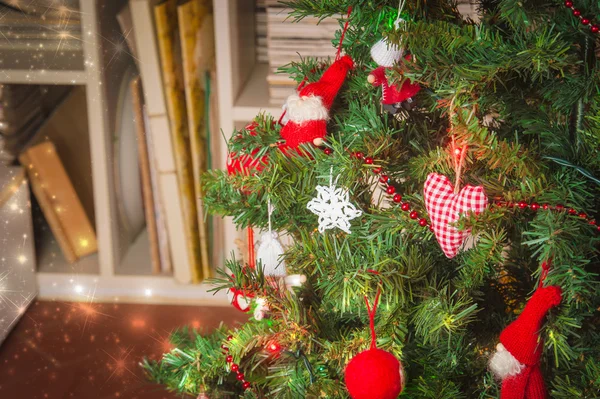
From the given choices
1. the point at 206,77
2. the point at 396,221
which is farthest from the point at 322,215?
the point at 206,77

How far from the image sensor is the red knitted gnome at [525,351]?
0.54 meters

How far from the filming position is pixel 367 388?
57 cm

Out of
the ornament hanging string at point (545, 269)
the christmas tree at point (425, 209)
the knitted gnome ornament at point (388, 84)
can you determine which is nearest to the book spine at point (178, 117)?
the christmas tree at point (425, 209)

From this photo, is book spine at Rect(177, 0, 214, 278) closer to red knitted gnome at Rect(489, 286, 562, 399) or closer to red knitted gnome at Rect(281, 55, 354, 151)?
red knitted gnome at Rect(281, 55, 354, 151)

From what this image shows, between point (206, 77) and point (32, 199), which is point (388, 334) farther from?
point (32, 199)

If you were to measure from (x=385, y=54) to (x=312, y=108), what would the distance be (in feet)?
0.29

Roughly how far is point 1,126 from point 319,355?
0.88 meters

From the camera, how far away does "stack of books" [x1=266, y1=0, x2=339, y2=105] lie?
1170mm

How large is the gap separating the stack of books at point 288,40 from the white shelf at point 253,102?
2cm

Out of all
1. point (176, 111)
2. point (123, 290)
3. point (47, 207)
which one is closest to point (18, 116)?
point (47, 207)

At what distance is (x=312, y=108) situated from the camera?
2.06ft

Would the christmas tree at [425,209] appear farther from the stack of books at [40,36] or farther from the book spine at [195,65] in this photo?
the stack of books at [40,36]

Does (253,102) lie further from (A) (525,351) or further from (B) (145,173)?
(A) (525,351)

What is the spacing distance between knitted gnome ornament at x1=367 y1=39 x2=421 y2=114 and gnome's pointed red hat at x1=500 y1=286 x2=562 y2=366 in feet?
0.74
